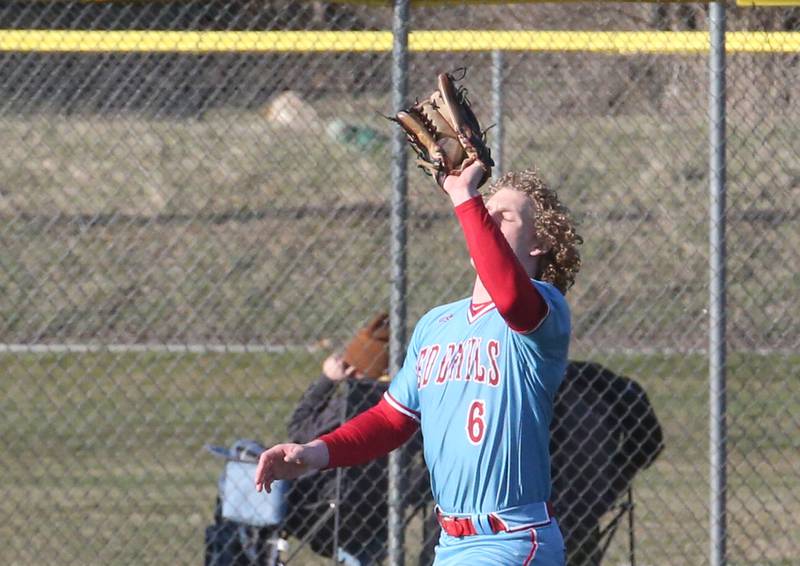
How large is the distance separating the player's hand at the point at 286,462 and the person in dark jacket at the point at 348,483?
73.2 inches

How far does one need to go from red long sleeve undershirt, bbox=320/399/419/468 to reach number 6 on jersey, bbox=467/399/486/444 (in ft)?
1.00

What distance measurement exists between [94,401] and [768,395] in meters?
4.40

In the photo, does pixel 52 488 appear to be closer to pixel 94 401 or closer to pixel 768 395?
pixel 94 401

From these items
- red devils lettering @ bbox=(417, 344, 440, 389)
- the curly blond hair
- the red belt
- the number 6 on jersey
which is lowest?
the red belt

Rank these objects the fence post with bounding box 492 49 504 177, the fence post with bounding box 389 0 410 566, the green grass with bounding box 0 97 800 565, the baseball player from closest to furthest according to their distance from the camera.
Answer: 1. the baseball player
2. the fence post with bounding box 389 0 410 566
3. the fence post with bounding box 492 49 504 177
4. the green grass with bounding box 0 97 800 565

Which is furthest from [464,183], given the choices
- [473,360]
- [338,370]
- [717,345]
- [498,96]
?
[498,96]

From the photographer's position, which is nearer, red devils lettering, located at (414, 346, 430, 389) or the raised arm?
the raised arm

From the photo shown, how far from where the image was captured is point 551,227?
306 centimetres

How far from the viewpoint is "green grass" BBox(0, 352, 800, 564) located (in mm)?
5930

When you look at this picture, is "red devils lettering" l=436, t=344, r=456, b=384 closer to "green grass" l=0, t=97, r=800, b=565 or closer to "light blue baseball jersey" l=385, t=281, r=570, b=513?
"light blue baseball jersey" l=385, t=281, r=570, b=513

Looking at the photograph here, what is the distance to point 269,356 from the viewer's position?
29.7ft

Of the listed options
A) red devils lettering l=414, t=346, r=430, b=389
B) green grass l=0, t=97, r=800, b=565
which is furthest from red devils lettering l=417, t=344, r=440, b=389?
green grass l=0, t=97, r=800, b=565

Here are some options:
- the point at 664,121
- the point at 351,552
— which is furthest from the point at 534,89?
the point at 351,552

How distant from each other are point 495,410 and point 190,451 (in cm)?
471
